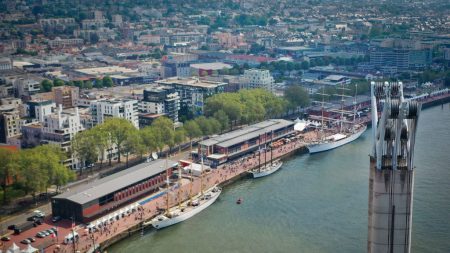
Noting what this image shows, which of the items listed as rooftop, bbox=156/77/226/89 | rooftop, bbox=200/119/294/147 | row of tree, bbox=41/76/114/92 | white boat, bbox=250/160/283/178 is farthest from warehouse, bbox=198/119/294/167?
row of tree, bbox=41/76/114/92

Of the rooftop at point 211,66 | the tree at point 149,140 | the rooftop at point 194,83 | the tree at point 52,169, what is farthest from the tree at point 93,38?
the tree at point 52,169

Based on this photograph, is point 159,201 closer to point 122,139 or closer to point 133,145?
point 133,145

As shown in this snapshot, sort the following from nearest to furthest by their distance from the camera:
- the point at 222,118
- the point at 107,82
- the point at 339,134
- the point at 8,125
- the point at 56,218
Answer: the point at 56,218
the point at 8,125
the point at 222,118
the point at 339,134
the point at 107,82

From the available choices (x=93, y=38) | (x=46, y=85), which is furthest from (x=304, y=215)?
(x=93, y=38)

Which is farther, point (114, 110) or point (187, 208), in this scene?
point (114, 110)

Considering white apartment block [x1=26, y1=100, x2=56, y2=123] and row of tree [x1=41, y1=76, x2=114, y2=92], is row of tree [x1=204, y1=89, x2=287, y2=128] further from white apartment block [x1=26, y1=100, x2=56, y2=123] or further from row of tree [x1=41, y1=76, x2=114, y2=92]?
row of tree [x1=41, y1=76, x2=114, y2=92]

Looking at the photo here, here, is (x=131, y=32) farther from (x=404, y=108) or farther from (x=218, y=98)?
(x=404, y=108)
